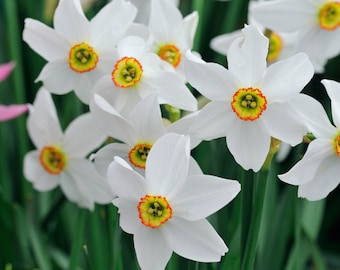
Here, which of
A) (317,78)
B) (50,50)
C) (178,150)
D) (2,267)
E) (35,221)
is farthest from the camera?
(317,78)

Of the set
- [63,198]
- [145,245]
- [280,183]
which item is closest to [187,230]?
[145,245]

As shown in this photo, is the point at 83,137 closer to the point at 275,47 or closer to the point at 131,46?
the point at 131,46

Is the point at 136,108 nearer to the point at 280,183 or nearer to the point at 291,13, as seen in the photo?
the point at 291,13

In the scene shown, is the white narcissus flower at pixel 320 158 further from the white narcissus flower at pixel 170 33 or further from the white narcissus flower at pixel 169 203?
the white narcissus flower at pixel 170 33

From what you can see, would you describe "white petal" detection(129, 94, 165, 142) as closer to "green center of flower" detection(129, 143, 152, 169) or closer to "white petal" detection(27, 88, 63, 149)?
"green center of flower" detection(129, 143, 152, 169)

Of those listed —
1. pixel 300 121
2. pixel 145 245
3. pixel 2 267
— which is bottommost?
pixel 2 267

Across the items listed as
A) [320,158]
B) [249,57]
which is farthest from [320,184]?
[249,57]

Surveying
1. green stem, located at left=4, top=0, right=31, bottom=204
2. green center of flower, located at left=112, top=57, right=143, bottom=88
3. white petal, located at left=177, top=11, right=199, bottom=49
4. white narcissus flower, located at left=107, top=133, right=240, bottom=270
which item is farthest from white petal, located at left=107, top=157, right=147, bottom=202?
green stem, located at left=4, top=0, right=31, bottom=204
